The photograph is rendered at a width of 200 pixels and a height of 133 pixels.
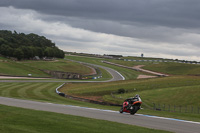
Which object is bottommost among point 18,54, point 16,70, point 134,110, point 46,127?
point 16,70

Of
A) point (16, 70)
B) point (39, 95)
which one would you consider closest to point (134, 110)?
point (39, 95)

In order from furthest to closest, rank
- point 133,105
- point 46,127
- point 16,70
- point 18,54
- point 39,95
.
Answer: point 18,54 < point 16,70 < point 39,95 < point 133,105 < point 46,127

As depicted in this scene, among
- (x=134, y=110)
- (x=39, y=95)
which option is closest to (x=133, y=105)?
(x=134, y=110)

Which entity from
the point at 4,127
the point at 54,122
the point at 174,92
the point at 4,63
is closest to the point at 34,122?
the point at 54,122

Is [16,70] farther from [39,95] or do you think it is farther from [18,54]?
[39,95]

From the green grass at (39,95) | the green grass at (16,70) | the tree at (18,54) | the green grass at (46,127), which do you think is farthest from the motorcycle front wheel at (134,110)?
the tree at (18,54)

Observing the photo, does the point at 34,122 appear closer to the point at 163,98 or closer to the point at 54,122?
the point at 54,122

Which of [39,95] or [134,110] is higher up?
[134,110]

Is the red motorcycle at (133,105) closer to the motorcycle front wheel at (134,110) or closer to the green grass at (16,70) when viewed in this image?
the motorcycle front wheel at (134,110)

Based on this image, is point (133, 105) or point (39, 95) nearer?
point (133, 105)

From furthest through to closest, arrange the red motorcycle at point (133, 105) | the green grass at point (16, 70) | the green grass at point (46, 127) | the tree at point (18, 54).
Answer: the tree at point (18, 54) → the green grass at point (16, 70) → the red motorcycle at point (133, 105) → the green grass at point (46, 127)

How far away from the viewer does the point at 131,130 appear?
13.6 m

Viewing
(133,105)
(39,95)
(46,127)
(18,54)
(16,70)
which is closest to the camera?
(46,127)

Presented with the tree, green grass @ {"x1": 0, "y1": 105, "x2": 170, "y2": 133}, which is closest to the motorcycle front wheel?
green grass @ {"x1": 0, "y1": 105, "x2": 170, "y2": 133}
